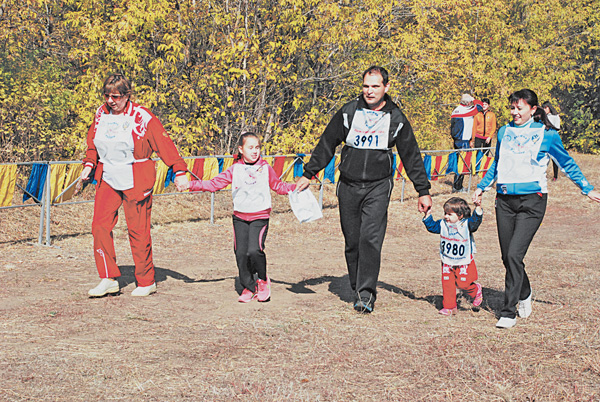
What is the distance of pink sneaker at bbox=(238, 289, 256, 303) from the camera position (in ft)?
23.0

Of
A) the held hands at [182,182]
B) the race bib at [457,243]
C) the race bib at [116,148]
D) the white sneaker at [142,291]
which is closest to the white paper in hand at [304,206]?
the held hands at [182,182]

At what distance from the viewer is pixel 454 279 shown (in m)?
6.80

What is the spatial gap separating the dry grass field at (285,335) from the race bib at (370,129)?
155 centimetres

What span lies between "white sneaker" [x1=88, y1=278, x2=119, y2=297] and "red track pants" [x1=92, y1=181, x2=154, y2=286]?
6 cm

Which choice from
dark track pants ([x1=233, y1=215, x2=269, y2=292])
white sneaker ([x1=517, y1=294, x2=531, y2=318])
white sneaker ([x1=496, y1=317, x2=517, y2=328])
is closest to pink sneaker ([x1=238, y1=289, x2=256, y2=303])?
dark track pants ([x1=233, y1=215, x2=269, y2=292])

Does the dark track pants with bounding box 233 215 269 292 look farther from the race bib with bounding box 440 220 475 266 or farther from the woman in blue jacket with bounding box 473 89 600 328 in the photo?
the woman in blue jacket with bounding box 473 89 600 328

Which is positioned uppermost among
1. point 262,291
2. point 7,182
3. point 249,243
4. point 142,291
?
point 7,182

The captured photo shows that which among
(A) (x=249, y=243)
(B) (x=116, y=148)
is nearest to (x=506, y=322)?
(A) (x=249, y=243)

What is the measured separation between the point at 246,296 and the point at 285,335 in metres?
1.30

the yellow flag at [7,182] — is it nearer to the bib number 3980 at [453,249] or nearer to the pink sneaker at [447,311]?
the bib number 3980 at [453,249]

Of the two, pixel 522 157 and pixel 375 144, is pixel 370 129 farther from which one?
pixel 522 157

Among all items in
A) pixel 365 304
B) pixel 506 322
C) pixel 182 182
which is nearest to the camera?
pixel 506 322

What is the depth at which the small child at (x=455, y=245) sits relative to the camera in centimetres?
670

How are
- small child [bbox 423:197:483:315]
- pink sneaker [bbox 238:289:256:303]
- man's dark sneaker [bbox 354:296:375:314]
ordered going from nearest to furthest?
man's dark sneaker [bbox 354:296:375:314], small child [bbox 423:197:483:315], pink sneaker [bbox 238:289:256:303]
